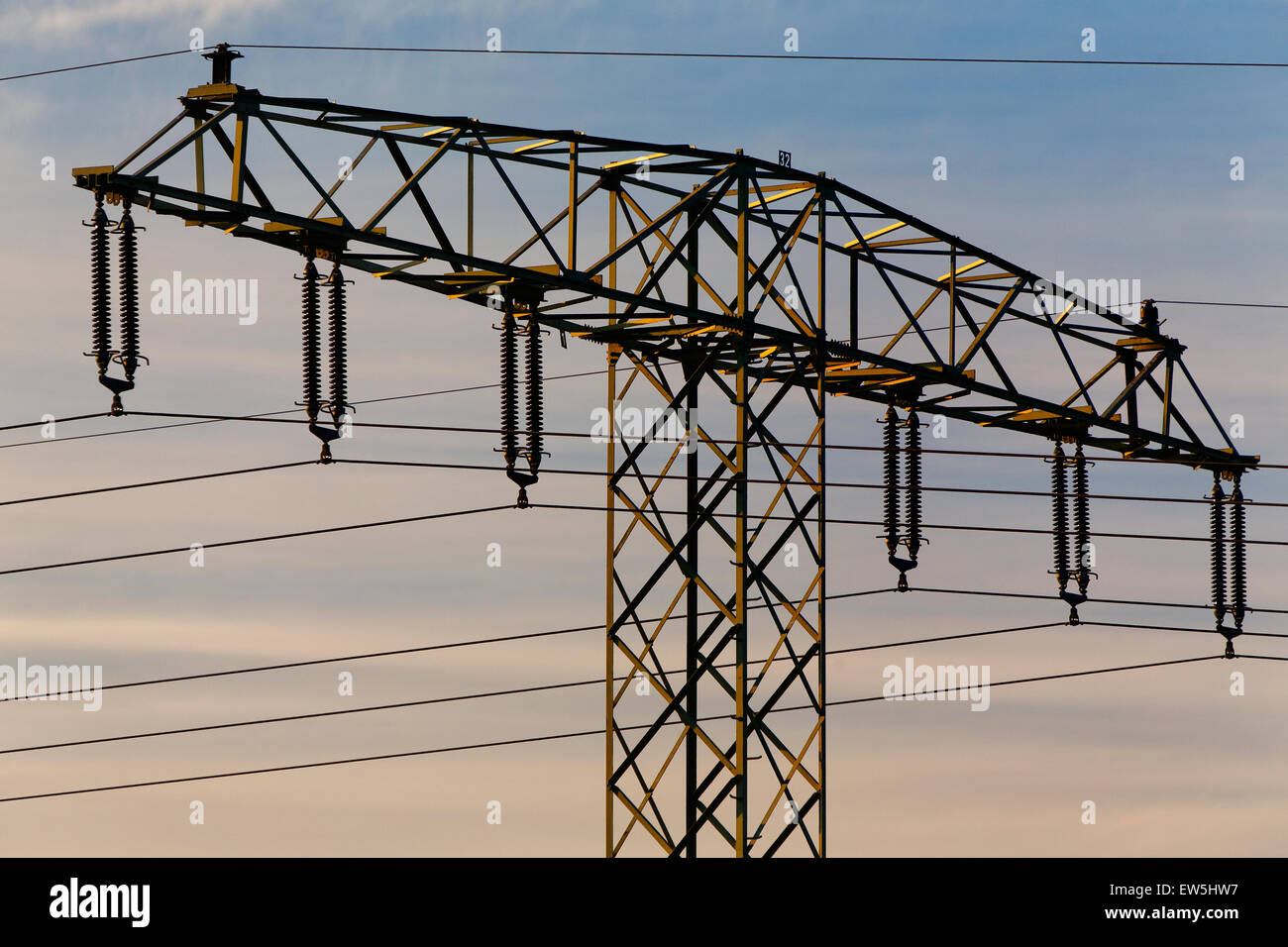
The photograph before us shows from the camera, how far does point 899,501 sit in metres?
30.6

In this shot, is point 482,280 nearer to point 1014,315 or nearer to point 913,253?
point 913,253

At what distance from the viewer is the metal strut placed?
30422 millimetres

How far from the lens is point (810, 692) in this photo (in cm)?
2794

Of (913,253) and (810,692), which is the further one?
(913,253)

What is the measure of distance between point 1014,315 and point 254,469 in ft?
40.9

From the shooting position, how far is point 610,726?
27672mm

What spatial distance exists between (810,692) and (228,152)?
10773mm

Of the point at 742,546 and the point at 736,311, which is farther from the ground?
the point at 736,311

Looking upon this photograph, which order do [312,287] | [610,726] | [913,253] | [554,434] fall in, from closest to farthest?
[312,287] → [554,434] → [610,726] → [913,253]

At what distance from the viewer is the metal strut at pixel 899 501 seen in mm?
30422

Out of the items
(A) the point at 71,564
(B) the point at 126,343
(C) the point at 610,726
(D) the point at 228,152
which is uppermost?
(D) the point at 228,152

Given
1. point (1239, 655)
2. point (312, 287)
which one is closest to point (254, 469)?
point (312, 287)

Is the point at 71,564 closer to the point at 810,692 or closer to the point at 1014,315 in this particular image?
the point at 810,692

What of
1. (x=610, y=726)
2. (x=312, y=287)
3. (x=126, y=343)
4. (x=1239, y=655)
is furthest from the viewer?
(x=1239, y=655)
